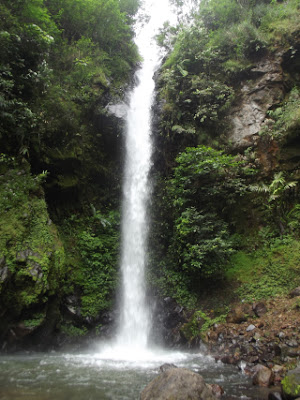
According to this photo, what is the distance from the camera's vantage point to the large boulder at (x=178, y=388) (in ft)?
12.4

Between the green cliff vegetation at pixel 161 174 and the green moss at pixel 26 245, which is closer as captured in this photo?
the green moss at pixel 26 245

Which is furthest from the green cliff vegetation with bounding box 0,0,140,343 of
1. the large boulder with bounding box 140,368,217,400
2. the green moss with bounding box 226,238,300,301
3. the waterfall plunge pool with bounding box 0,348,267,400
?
the green moss with bounding box 226,238,300,301

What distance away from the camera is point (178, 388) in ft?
12.6

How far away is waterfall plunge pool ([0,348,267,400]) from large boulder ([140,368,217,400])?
25.5 inches

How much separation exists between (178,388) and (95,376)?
2.37m

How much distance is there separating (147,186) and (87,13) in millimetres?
10628

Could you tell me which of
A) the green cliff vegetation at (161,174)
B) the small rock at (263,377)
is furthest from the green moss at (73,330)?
the small rock at (263,377)

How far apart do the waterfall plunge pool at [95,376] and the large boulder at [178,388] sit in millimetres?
648

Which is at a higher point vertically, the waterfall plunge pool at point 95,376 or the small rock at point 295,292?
the small rock at point 295,292

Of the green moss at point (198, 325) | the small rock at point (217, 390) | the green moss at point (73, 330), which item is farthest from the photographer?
the green moss at point (73, 330)

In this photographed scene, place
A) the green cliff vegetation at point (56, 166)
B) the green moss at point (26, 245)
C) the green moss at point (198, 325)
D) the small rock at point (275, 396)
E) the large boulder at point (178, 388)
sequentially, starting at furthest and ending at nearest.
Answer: the green moss at point (198, 325) → the green cliff vegetation at point (56, 166) → the green moss at point (26, 245) → the small rock at point (275, 396) → the large boulder at point (178, 388)

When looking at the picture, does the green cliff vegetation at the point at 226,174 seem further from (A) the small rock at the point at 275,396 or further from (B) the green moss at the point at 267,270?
(A) the small rock at the point at 275,396

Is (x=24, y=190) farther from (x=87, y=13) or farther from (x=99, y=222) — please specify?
(x=87, y=13)

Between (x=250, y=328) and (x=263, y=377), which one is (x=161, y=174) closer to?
(x=250, y=328)
